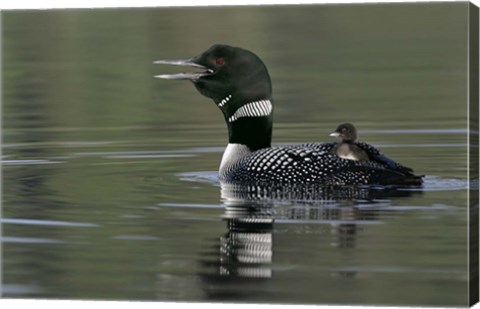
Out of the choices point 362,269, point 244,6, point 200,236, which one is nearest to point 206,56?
point 244,6

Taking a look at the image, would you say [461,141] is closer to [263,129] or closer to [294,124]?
[263,129]

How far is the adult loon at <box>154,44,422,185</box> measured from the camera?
825 cm

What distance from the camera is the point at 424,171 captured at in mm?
8812

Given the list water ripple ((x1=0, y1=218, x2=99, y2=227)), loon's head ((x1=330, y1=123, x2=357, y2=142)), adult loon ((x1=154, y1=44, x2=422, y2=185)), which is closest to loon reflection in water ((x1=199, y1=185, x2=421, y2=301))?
adult loon ((x1=154, y1=44, x2=422, y2=185))

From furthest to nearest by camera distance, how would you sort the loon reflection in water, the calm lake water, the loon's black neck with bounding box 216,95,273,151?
the loon's black neck with bounding box 216,95,273,151 < the calm lake water < the loon reflection in water

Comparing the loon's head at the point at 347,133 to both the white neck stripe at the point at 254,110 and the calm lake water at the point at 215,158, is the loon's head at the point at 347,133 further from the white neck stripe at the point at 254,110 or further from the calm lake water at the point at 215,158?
the white neck stripe at the point at 254,110

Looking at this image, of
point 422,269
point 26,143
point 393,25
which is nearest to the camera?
point 422,269

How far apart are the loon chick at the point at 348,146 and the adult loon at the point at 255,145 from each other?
0.10 feet

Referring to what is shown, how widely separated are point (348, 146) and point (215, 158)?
1.56m

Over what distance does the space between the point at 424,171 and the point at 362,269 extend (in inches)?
92.8

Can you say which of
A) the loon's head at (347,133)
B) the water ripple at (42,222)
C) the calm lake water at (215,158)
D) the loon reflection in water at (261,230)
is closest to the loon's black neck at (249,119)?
the calm lake water at (215,158)

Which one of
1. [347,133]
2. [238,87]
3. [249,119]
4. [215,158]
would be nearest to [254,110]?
[249,119]

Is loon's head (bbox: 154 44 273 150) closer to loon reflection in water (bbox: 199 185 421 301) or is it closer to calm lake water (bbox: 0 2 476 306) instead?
calm lake water (bbox: 0 2 476 306)

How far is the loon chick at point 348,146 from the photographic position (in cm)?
827
